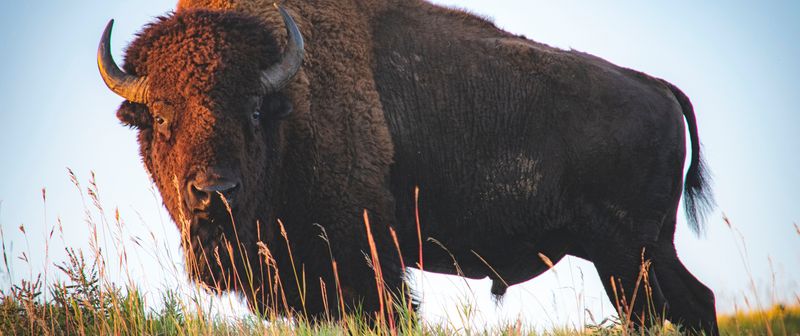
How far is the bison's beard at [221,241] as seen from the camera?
17.0 ft

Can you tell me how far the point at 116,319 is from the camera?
176 inches

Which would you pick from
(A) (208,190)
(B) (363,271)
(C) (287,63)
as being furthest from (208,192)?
(B) (363,271)

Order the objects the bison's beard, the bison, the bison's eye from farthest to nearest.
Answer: the bison < the bison's eye < the bison's beard

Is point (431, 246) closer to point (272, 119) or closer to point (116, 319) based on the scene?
point (272, 119)

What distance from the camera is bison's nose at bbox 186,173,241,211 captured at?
4918 mm

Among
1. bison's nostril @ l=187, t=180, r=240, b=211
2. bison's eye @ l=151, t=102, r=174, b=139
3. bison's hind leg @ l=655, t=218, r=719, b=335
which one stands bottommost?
bison's hind leg @ l=655, t=218, r=719, b=335

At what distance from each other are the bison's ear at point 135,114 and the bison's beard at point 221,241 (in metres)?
0.83

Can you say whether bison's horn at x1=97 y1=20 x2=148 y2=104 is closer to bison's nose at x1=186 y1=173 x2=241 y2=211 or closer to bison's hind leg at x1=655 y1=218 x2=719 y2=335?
bison's nose at x1=186 y1=173 x2=241 y2=211

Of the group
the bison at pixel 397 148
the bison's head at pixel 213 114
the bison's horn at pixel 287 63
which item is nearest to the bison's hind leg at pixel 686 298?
the bison at pixel 397 148

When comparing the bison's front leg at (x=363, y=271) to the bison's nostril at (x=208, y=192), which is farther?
the bison's front leg at (x=363, y=271)

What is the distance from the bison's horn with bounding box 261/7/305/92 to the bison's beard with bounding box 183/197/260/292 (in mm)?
870

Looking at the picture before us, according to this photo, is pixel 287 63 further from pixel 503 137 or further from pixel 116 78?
pixel 503 137

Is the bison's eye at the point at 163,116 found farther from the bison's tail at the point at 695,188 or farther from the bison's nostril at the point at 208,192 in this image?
the bison's tail at the point at 695,188

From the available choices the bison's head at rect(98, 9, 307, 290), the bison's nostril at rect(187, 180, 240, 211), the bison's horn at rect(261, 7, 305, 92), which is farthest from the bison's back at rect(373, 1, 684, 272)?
the bison's nostril at rect(187, 180, 240, 211)
